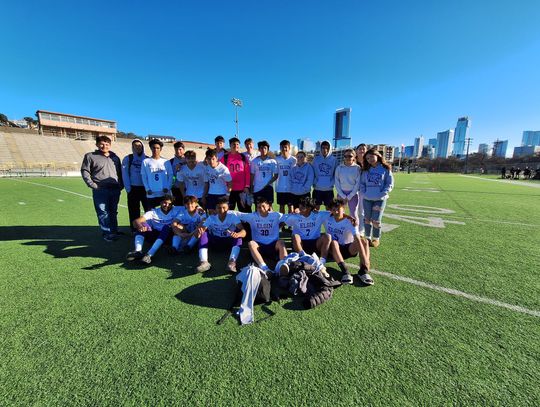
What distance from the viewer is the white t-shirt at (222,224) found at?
405 centimetres

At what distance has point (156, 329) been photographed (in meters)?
2.30

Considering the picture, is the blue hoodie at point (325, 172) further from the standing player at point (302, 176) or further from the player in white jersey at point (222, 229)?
the player in white jersey at point (222, 229)

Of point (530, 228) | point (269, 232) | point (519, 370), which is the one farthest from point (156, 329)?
point (530, 228)

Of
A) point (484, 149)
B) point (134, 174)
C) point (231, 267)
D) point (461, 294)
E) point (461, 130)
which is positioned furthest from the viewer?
point (461, 130)

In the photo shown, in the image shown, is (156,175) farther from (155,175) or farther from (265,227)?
(265,227)

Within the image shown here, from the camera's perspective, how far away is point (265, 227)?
12.8ft

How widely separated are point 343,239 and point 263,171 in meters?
2.33

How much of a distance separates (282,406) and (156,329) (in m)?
1.39

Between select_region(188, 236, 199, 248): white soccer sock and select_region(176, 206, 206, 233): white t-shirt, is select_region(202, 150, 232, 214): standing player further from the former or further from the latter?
select_region(188, 236, 199, 248): white soccer sock

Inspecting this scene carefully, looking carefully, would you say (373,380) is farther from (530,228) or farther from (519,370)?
(530,228)

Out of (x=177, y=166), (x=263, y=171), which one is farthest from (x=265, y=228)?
(x=177, y=166)

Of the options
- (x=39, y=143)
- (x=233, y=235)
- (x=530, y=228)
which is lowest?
(x=530, y=228)

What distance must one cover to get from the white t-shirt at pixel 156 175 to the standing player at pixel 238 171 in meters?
1.18

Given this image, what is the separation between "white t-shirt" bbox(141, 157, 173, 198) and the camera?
4676 mm
